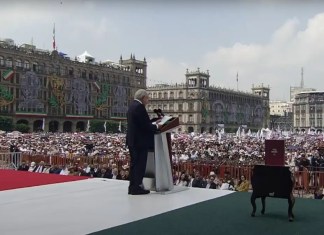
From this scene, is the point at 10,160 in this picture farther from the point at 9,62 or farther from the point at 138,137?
the point at 9,62

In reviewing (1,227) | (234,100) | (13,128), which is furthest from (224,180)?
(234,100)

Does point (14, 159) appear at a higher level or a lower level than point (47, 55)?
lower

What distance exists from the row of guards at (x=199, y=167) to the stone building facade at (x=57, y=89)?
141ft

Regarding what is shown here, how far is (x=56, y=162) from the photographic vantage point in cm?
1479

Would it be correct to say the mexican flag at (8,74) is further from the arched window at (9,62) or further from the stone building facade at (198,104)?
the stone building facade at (198,104)

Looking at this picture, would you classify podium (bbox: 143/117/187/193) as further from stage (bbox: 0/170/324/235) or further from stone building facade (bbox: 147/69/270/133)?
stone building facade (bbox: 147/69/270/133)

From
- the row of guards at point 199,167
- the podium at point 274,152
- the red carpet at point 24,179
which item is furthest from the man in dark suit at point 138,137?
the row of guards at point 199,167

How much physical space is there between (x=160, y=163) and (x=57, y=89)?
64.8 meters

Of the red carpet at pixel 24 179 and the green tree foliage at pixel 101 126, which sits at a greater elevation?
the green tree foliage at pixel 101 126

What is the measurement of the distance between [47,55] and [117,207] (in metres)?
66.4

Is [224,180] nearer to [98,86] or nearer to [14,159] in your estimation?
[14,159]

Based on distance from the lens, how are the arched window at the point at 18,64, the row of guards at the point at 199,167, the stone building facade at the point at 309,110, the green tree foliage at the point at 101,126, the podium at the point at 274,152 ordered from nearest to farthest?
the podium at the point at 274,152
the row of guards at the point at 199,167
the arched window at the point at 18,64
the green tree foliage at the point at 101,126
the stone building facade at the point at 309,110

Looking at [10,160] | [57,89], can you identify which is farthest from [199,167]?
[57,89]

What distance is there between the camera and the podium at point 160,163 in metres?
6.68
